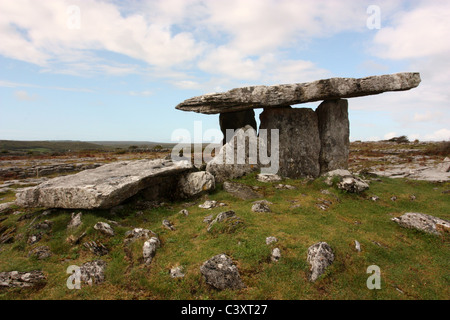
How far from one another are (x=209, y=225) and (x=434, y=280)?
23.6ft

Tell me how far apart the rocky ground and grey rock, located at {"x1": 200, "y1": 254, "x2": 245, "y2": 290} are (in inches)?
1.1

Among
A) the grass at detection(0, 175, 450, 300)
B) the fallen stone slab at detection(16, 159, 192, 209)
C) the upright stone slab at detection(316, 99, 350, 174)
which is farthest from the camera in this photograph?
the upright stone slab at detection(316, 99, 350, 174)


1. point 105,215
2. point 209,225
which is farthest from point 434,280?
point 105,215

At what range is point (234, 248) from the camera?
8641mm

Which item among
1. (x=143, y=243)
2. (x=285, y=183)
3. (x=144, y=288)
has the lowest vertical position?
(x=144, y=288)

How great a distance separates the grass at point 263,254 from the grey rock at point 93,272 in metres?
0.23

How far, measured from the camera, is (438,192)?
647 inches

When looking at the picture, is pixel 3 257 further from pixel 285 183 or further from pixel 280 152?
pixel 280 152

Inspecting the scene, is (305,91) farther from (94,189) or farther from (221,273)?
(94,189)

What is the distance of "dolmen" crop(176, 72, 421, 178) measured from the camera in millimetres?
16328

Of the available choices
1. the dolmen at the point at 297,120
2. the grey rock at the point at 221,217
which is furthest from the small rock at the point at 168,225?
the dolmen at the point at 297,120

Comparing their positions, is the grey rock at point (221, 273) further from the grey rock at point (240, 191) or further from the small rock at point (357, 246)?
the grey rock at point (240, 191)

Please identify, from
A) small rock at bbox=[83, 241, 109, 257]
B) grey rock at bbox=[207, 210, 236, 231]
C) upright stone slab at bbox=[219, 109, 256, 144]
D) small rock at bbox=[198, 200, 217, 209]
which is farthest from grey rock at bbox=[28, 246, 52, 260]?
upright stone slab at bbox=[219, 109, 256, 144]

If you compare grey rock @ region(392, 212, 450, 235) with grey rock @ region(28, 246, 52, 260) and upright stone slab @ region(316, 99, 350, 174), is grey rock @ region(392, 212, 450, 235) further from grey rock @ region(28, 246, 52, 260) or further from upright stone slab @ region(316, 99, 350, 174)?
grey rock @ region(28, 246, 52, 260)
